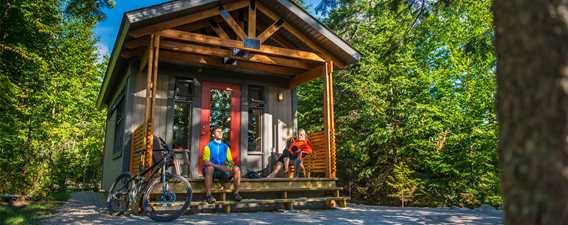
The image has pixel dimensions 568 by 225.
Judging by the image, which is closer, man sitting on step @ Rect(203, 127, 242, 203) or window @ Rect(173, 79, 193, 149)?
man sitting on step @ Rect(203, 127, 242, 203)

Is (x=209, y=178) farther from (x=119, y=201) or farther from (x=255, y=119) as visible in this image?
(x=255, y=119)

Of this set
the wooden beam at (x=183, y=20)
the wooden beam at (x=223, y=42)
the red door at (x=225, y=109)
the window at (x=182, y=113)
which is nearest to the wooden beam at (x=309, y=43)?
the wooden beam at (x=223, y=42)

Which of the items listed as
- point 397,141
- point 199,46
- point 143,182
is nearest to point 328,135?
point 199,46

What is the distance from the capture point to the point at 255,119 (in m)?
9.41

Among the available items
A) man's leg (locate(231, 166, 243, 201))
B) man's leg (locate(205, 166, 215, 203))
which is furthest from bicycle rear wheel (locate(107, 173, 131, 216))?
man's leg (locate(231, 166, 243, 201))

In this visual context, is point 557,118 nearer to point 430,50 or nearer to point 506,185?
point 506,185

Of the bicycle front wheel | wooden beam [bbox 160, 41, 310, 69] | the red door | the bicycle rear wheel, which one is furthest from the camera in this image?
the red door

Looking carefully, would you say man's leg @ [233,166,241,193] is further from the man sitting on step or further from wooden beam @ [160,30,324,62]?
wooden beam @ [160,30,324,62]

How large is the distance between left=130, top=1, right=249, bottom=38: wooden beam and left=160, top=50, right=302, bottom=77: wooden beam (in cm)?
99

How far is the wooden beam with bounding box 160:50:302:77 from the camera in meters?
8.23

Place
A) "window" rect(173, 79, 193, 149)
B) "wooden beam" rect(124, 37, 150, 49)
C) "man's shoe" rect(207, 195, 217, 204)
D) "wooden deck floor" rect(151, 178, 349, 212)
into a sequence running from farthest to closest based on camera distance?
"window" rect(173, 79, 193, 149)
"wooden beam" rect(124, 37, 150, 49)
"wooden deck floor" rect(151, 178, 349, 212)
"man's shoe" rect(207, 195, 217, 204)

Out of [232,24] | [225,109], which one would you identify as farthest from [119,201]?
[232,24]

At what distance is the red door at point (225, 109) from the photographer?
8.80 metres

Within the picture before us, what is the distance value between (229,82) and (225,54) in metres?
1.26
